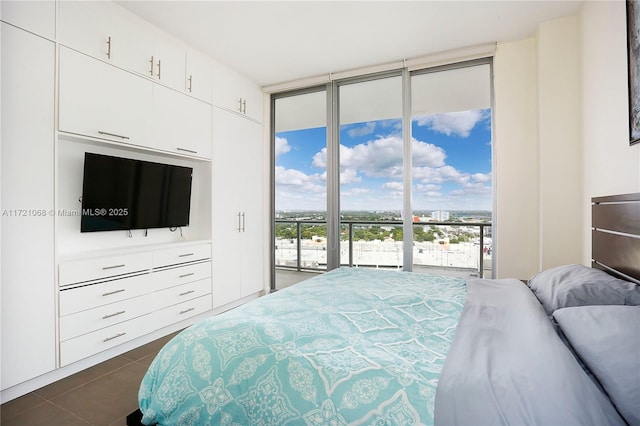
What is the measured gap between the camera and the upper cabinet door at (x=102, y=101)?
7.66 feet

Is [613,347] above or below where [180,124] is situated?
below

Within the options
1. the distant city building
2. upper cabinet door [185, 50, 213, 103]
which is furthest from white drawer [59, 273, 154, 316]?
the distant city building

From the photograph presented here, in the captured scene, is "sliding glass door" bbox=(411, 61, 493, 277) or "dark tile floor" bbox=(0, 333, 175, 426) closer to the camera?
"dark tile floor" bbox=(0, 333, 175, 426)

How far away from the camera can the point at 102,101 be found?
2562 mm

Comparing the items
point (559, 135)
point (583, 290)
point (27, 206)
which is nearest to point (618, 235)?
point (583, 290)

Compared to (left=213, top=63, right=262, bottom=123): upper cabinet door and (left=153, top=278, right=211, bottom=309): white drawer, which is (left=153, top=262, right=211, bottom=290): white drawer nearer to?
(left=153, top=278, right=211, bottom=309): white drawer

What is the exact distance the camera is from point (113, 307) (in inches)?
101

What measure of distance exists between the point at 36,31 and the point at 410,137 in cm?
332

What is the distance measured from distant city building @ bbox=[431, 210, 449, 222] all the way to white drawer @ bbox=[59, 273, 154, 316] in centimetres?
303

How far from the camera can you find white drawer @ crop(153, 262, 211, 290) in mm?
2951

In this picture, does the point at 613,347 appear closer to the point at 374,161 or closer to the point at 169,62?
the point at 374,161

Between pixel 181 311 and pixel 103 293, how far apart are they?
0.82m

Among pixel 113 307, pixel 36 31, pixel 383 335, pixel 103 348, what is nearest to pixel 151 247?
pixel 113 307

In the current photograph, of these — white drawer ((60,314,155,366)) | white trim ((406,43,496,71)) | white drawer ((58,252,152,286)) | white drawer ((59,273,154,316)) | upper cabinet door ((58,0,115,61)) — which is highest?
white trim ((406,43,496,71))
